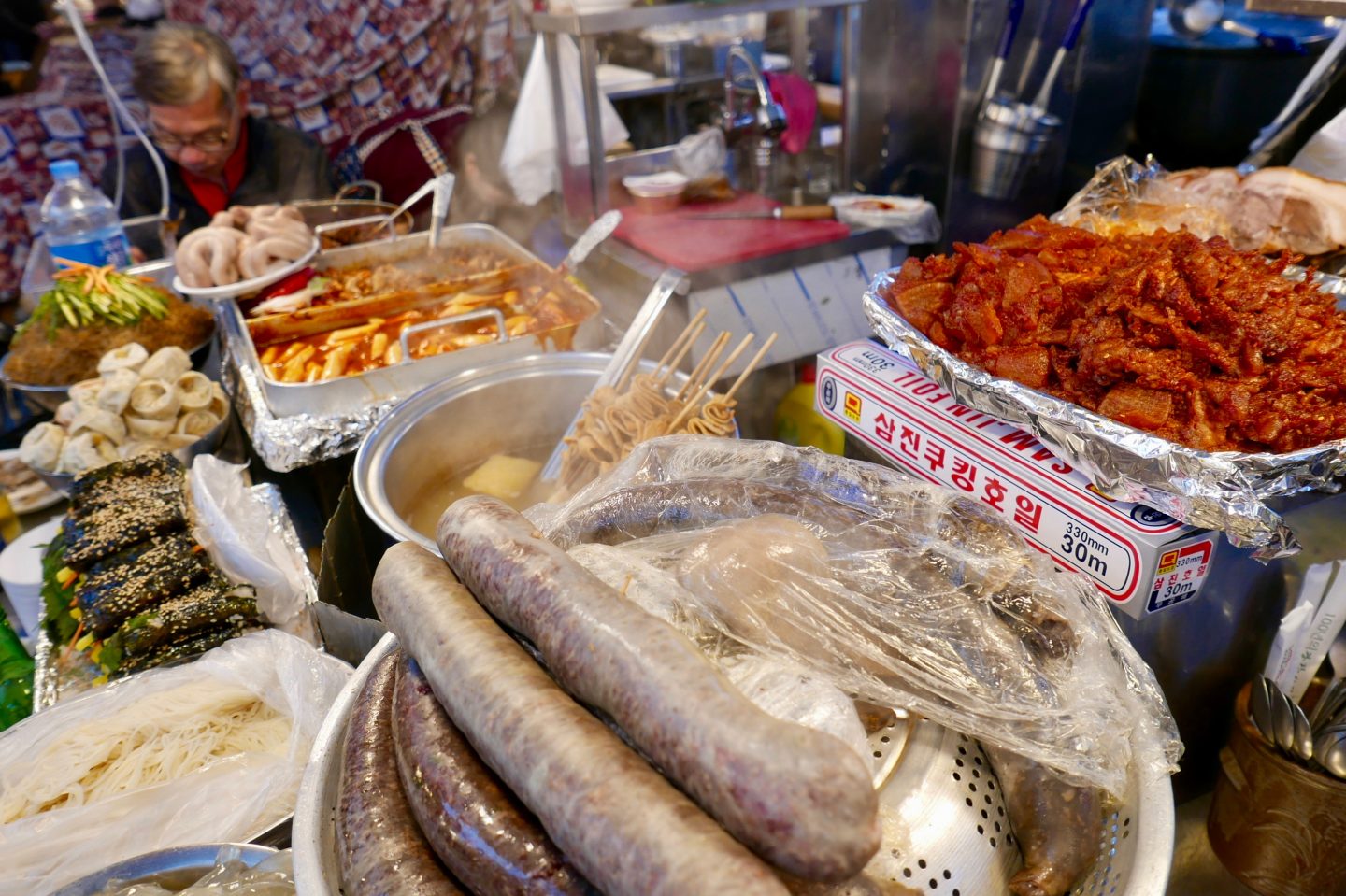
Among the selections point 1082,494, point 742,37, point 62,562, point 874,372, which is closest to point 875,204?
point 874,372

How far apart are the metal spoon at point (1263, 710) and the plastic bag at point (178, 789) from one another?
210 centimetres

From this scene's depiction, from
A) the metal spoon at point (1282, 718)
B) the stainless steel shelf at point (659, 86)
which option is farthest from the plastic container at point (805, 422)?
the stainless steel shelf at point (659, 86)

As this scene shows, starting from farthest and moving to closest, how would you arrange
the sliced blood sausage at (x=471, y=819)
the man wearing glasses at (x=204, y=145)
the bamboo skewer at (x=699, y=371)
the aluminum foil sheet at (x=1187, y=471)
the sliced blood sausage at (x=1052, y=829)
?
the man wearing glasses at (x=204, y=145)
the bamboo skewer at (x=699, y=371)
the aluminum foil sheet at (x=1187, y=471)
the sliced blood sausage at (x=1052, y=829)
the sliced blood sausage at (x=471, y=819)

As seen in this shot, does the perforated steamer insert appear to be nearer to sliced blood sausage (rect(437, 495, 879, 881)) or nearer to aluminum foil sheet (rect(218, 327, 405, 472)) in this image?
sliced blood sausage (rect(437, 495, 879, 881))

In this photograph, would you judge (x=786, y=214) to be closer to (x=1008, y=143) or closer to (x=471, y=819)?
(x=1008, y=143)

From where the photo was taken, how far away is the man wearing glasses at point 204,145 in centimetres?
479

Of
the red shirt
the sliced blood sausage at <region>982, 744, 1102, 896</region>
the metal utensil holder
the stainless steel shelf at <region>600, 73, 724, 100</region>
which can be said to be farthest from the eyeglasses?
the sliced blood sausage at <region>982, 744, 1102, 896</region>

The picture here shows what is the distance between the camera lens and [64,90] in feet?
25.0

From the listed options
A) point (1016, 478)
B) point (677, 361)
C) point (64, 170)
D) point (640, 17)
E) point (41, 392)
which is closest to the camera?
point (1016, 478)

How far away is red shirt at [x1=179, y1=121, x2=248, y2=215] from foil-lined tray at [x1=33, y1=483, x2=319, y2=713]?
373 centimetres

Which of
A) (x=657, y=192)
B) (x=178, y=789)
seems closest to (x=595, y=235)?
(x=657, y=192)

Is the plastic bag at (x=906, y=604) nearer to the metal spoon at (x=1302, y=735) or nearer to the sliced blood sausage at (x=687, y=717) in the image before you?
the sliced blood sausage at (x=687, y=717)

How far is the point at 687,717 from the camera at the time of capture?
95cm

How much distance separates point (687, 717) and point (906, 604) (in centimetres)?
56
